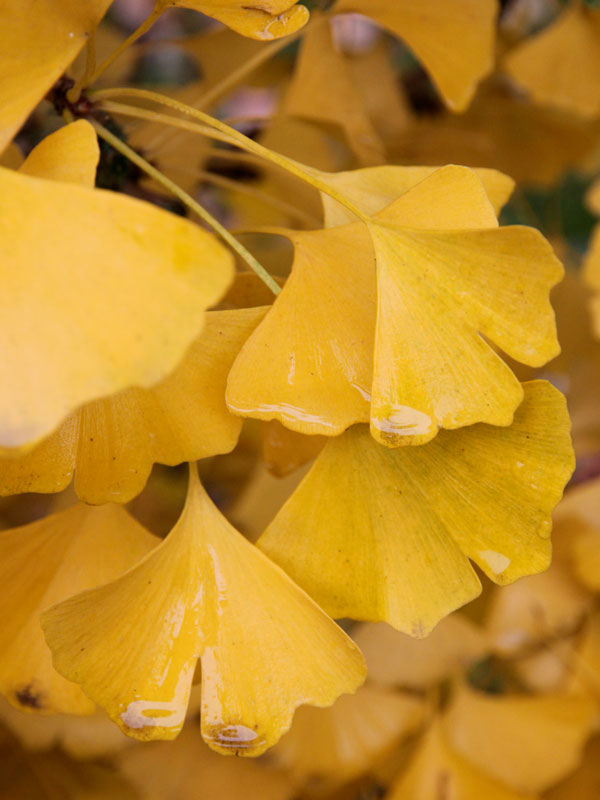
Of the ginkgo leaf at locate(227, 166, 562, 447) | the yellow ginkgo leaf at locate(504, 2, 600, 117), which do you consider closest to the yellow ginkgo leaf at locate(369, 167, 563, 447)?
the ginkgo leaf at locate(227, 166, 562, 447)

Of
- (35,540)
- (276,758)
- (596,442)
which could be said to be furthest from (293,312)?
(596,442)

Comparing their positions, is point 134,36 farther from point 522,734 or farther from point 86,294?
point 522,734

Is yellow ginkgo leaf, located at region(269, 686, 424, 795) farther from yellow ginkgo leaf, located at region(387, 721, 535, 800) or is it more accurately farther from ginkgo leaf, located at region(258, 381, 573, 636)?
ginkgo leaf, located at region(258, 381, 573, 636)

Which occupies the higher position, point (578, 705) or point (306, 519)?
point (306, 519)

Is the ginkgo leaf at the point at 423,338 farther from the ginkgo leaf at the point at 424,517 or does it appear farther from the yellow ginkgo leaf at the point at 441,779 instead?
the yellow ginkgo leaf at the point at 441,779

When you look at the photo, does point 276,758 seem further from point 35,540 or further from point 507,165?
point 507,165

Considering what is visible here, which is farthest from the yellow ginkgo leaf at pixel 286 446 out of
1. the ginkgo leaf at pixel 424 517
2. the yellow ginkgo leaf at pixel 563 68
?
the yellow ginkgo leaf at pixel 563 68
